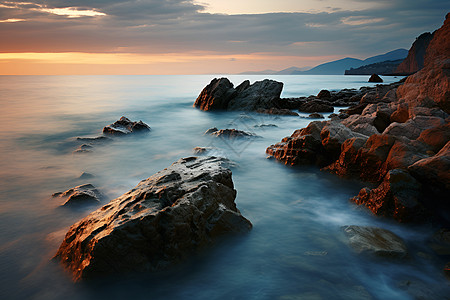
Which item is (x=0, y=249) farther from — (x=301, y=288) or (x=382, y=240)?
(x=382, y=240)

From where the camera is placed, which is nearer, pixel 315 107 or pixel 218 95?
pixel 315 107

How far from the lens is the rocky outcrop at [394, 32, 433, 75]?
341 ft

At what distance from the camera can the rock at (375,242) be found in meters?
4.25

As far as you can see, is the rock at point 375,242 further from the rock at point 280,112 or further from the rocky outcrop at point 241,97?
the rocky outcrop at point 241,97

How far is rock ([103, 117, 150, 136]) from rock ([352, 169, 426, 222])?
11571 mm

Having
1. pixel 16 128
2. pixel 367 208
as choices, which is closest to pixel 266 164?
pixel 367 208

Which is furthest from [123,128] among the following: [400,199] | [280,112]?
[400,199]

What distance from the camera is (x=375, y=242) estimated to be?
4430 millimetres

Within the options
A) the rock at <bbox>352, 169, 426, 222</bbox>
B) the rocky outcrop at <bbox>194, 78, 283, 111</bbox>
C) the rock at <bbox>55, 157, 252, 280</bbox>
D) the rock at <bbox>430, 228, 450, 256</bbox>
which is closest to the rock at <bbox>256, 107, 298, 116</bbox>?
the rocky outcrop at <bbox>194, 78, 283, 111</bbox>

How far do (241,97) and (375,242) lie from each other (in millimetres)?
20203

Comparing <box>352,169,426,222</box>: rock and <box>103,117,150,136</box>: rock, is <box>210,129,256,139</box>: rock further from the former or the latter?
<box>352,169,426,222</box>: rock

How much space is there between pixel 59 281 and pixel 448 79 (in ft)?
41.0

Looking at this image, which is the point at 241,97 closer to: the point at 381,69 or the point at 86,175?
the point at 86,175

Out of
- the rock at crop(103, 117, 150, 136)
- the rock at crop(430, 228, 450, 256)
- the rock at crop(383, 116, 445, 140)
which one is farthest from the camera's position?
the rock at crop(103, 117, 150, 136)
